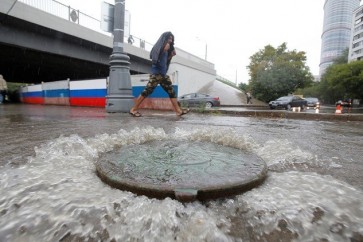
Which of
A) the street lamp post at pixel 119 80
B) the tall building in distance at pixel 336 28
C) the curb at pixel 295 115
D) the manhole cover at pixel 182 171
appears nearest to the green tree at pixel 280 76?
the curb at pixel 295 115

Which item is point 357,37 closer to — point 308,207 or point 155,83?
point 155,83

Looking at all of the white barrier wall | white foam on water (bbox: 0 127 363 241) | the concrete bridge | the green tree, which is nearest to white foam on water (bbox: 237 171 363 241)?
white foam on water (bbox: 0 127 363 241)

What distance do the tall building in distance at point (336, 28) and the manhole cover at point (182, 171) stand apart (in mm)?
123839

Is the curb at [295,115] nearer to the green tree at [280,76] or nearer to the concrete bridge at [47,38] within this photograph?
the concrete bridge at [47,38]

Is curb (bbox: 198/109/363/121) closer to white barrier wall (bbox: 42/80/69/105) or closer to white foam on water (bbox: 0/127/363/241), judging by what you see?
white foam on water (bbox: 0/127/363/241)

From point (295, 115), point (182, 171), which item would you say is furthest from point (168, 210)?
point (295, 115)

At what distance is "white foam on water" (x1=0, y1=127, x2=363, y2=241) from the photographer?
1121 millimetres

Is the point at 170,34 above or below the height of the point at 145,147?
above

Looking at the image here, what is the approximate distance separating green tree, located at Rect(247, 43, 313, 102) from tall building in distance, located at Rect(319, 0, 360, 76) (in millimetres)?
86599

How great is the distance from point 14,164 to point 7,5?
14012 millimetres

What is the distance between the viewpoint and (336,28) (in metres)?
113

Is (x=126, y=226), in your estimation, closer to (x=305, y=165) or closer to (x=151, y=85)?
(x=305, y=165)

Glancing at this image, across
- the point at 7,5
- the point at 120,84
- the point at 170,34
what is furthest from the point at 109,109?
the point at 7,5

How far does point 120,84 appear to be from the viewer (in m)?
7.04
